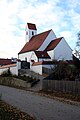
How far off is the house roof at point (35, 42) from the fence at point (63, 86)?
127ft

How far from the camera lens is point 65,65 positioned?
3744 cm

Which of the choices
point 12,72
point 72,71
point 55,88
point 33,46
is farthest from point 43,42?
point 55,88

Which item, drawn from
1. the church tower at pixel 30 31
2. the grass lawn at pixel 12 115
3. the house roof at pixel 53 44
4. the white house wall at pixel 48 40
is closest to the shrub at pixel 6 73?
the house roof at pixel 53 44

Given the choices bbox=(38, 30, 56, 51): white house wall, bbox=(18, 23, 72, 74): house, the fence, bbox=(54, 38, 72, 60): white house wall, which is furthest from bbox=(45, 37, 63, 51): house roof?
the fence

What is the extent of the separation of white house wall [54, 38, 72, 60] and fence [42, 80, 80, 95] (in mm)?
33675

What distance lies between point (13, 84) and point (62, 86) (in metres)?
14.0

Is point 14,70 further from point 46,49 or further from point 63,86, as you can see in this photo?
point 46,49

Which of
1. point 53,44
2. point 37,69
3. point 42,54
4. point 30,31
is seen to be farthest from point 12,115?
point 30,31

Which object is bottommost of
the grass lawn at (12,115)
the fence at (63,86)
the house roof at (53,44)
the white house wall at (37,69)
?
the grass lawn at (12,115)

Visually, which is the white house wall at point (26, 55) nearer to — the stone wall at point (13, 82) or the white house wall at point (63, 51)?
the white house wall at point (63, 51)

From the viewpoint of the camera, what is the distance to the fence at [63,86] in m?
25.5

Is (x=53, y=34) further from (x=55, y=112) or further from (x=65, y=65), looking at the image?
(x=55, y=112)

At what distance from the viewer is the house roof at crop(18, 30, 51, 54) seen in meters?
71.5

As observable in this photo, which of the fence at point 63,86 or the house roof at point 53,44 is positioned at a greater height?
the house roof at point 53,44
